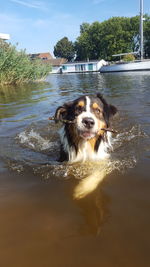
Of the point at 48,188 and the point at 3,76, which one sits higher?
the point at 3,76

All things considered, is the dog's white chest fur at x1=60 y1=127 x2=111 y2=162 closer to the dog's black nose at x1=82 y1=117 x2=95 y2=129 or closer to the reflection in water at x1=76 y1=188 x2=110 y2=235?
the dog's black nose at x1=82 y1=117 x2=95 y2=129

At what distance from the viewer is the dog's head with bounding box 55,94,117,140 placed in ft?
14.6

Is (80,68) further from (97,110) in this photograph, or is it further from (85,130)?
(85,130)

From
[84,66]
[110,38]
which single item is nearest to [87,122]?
[84,66]

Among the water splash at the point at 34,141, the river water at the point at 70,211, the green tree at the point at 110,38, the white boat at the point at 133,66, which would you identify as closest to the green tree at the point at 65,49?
the green tree at the point at 110,38

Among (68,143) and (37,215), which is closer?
(37,215)

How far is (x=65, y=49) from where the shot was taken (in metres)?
115

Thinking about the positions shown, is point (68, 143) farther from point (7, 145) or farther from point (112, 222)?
point (112, 222)

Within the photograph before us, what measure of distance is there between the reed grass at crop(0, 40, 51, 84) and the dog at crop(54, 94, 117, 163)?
18059 mm

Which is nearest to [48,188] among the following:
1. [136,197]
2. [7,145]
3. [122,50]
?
[136,197]

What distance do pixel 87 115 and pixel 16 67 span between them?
2071 centimetres

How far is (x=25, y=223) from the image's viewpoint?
3.04 metres

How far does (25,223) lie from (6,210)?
0.43 metres

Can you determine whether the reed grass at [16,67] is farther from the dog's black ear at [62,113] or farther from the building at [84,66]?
the building at [84,66]
